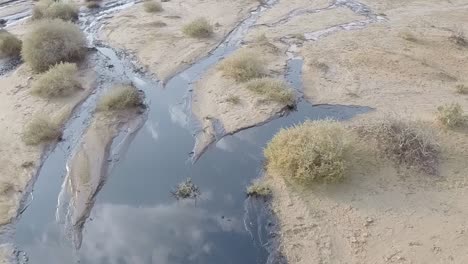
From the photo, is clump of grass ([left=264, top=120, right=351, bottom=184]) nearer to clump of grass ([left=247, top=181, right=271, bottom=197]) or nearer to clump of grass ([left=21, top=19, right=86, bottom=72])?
clump of grass ([left=247, top=181, right=271, bottom=197])

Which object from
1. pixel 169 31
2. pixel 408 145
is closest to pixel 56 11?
pixel 169 31

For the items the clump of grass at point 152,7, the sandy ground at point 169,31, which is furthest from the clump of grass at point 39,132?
the clump of grass at point 152,7

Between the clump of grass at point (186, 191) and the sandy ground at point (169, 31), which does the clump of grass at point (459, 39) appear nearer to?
the sandy ground at point (169, 31)

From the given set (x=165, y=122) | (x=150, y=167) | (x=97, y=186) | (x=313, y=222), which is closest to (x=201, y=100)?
(x=165, y=122)

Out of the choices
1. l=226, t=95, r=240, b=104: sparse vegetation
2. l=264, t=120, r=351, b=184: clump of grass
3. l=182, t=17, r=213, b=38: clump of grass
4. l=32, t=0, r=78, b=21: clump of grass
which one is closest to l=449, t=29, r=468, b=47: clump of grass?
l=264, t=120, r=351, b=184: clump of grass

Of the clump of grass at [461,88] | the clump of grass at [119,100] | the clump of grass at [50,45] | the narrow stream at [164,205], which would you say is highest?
the clump of grass at [50,45]

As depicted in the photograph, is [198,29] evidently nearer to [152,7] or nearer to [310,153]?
[152,7]
